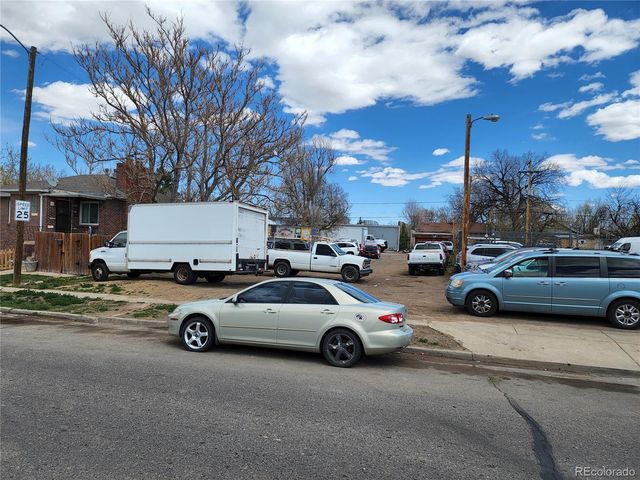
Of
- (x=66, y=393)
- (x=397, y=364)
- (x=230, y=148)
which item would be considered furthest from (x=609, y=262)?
(x=230, y=148)

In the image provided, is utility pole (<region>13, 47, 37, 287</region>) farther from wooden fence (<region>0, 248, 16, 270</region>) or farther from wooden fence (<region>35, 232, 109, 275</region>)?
wooden fence (<region>0, 248, 16, 270</region>)

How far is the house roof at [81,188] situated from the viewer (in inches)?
1064

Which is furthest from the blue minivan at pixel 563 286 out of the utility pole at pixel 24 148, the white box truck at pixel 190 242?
the utility pole at pixel 24 148

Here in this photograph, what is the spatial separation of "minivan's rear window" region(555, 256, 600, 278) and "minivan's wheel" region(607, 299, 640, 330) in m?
0.78

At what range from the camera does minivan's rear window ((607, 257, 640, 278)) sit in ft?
33.8

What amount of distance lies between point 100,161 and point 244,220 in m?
10.3

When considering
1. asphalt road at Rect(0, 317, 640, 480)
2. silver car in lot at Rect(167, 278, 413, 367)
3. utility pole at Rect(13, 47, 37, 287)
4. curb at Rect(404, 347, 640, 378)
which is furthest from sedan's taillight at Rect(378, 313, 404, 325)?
utility pole at Rect(13, 47, 37, 287)

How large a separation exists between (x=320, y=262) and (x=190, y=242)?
650 centimetres

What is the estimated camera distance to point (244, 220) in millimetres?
16953

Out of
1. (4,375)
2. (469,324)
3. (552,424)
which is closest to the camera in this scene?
(552,424)

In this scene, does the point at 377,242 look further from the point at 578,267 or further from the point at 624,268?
the point at 624,268

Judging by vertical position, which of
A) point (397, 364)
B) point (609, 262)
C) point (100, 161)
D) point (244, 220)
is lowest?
point (397, 364)

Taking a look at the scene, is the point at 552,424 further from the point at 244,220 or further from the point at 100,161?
the point at 100,161

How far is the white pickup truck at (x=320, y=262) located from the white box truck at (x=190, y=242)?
3.20m
